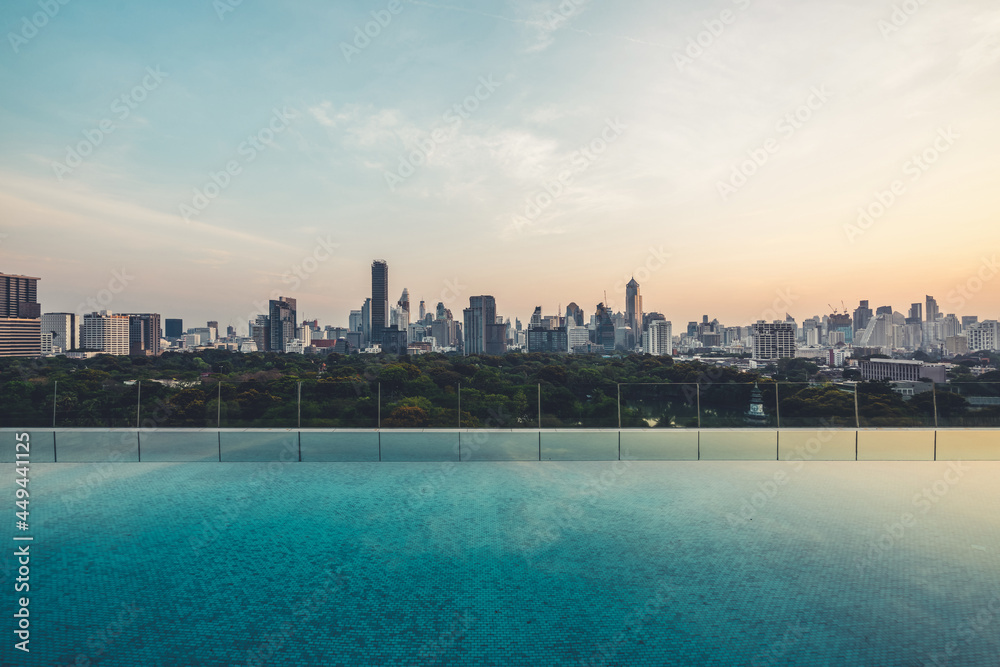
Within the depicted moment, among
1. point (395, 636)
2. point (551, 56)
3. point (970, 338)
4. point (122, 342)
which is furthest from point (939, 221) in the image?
point (122, 342)

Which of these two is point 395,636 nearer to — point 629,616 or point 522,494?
point 629,616

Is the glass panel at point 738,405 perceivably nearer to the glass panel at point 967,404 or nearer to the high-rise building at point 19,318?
the glass panel at point 967,404

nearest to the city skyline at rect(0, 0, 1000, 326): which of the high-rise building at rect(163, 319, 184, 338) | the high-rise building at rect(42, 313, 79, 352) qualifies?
the high-rise building at rect(42, 313, 79, 352)

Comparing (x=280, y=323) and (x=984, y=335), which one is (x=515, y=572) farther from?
(x=984, y=335)

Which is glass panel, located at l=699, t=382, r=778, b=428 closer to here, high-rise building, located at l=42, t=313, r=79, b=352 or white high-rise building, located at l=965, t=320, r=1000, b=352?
high-rise building, located at l=42, t=313, r=79, b=352

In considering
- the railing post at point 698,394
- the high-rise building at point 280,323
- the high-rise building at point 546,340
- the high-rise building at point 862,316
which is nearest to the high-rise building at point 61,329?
the high-rise building at point 280,323

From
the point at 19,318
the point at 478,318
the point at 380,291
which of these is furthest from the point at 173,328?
the point at 478,318
